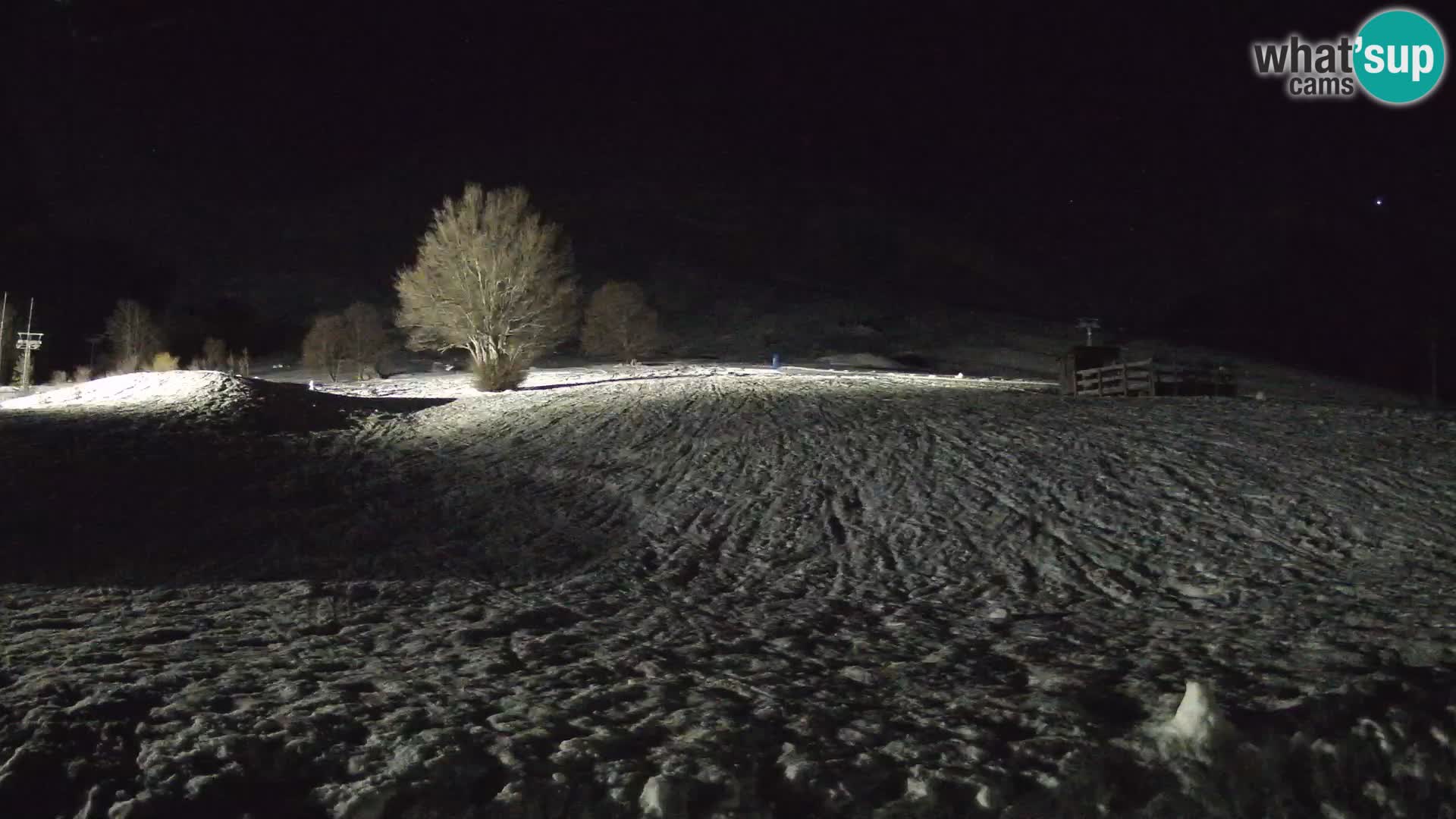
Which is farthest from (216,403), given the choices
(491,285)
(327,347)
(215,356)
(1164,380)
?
(215,356)

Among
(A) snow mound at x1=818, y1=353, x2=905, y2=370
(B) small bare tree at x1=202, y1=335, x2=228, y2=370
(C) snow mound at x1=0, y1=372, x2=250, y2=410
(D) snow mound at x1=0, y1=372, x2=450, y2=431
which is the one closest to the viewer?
(D) snow mound at x1=0, y1=372, x2=450, y2=431

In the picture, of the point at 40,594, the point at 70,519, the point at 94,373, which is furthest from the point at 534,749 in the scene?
the point at 94,373

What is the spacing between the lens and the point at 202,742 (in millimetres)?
4363

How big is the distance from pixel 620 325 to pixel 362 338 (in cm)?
2050

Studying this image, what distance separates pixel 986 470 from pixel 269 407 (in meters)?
17.7

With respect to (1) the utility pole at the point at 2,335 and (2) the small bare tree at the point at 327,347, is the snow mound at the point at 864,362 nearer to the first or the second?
(2) the small bare tree at the point at 327,347

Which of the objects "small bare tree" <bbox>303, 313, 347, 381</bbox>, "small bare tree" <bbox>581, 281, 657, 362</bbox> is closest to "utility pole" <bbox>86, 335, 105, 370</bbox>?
"small bare tree" <bbox>303, 313, 347, 381</bbox>

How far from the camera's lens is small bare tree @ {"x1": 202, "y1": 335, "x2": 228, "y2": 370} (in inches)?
2982

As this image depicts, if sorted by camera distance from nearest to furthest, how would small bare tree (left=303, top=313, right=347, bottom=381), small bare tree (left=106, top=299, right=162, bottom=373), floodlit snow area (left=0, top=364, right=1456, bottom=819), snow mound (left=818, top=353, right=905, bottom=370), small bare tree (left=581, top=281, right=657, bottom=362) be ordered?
floodlit snow area (left=0, top=364, right=1456, bottom=819) → snow mound (left=818, top=353, right=905, bottom=370) → small bare tree (left=303, top=313, right=347, bottom=381) → small bare tree (left=581, top=281, right=657, bottom=362) → small bare tree (left=106, top=299, right=162, bottom=373)

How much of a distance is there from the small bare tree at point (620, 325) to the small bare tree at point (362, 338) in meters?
16.5

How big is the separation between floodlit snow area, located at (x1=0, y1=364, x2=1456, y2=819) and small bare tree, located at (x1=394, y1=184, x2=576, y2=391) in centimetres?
2029

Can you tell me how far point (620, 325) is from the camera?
229 ft

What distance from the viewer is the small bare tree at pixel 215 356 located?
249 feet

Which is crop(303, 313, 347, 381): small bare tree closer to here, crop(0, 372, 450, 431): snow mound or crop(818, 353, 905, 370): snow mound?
crop(818, 353, 905, 370): snow mound
